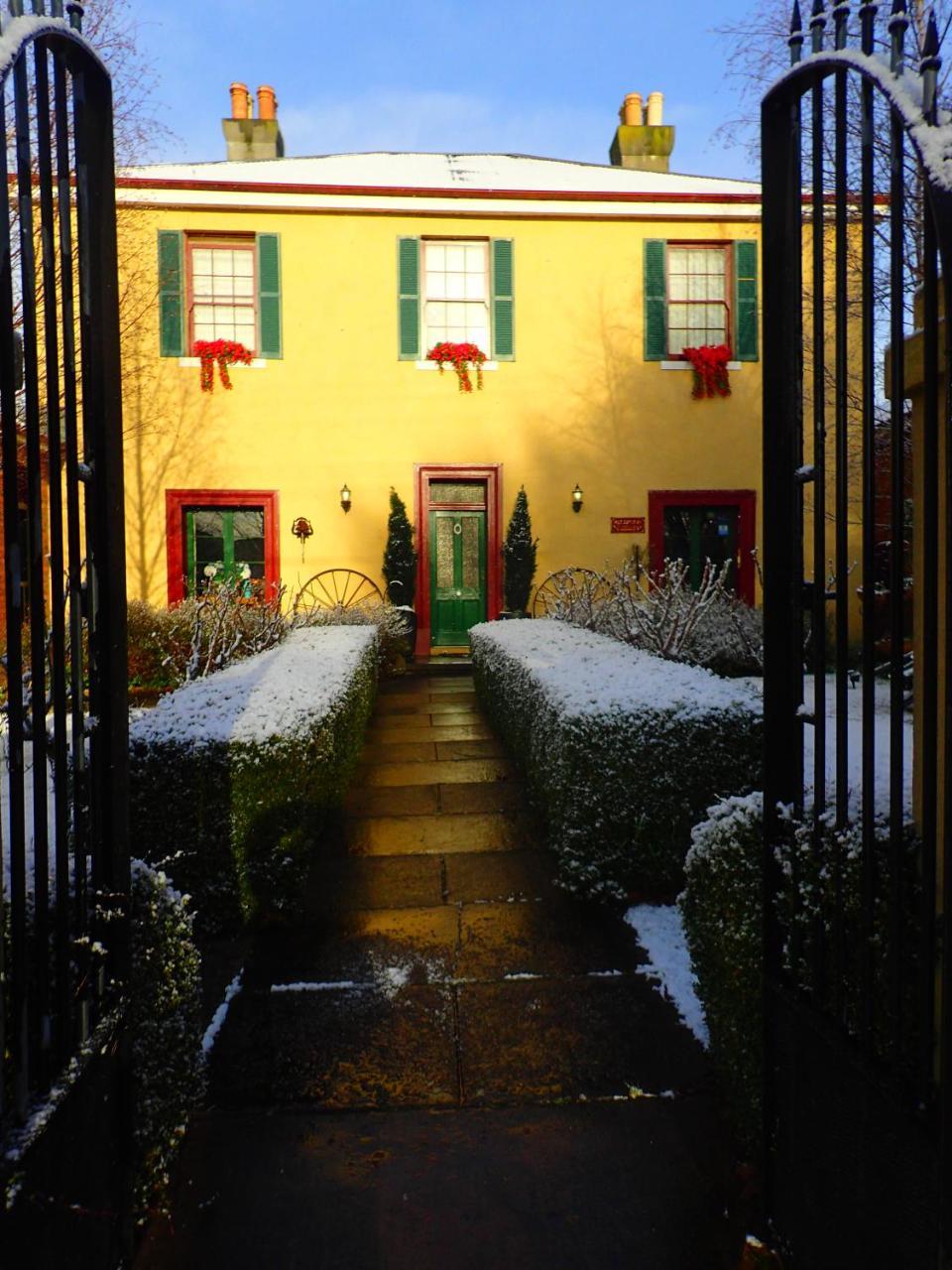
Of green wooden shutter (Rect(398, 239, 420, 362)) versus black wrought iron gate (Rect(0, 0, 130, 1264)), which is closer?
black wrought iron gate (Rect(0, 0, 130, 1264))

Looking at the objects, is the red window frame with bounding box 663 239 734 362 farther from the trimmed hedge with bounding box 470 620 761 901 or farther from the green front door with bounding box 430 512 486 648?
the trimmed hedge with bounding box 470 620 761 901

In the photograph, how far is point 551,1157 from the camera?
6.95 feet

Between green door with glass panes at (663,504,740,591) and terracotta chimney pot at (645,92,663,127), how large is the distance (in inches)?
261

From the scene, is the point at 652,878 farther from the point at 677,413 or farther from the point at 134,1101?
the point at 677,413

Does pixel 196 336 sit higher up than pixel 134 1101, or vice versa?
pixel 196 336

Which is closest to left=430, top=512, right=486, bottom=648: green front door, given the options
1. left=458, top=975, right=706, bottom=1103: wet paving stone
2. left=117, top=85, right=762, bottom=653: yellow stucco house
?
left=117, top=85, right=762, bottom=653: yellow stucco house

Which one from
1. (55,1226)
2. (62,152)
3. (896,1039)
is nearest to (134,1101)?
(55,1226)

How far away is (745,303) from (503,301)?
344 centimetres

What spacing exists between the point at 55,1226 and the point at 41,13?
205 centimetres

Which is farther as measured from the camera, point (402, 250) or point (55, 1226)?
point (402, 250)

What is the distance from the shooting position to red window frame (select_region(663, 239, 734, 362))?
1170 cm

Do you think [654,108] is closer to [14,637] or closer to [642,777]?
[642,777]

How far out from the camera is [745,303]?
11.7 m

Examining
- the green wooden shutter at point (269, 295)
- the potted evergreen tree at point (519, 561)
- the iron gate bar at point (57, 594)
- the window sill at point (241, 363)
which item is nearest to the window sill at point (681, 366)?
the potted evergreen tree at point (519, 561)
